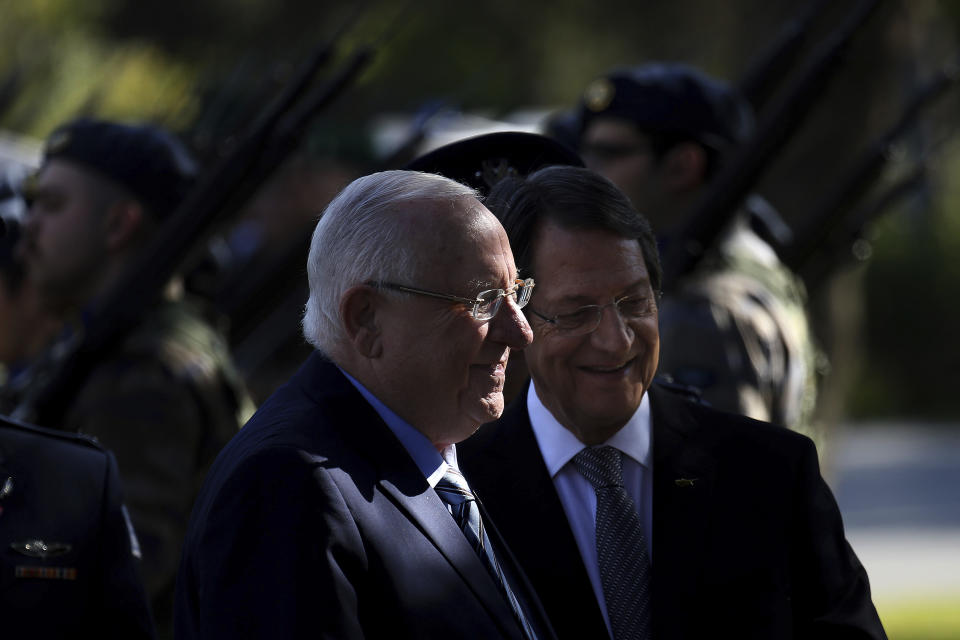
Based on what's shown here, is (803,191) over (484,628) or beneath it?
over

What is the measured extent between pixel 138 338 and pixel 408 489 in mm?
2296

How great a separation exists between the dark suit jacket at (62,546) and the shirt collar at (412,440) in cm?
74

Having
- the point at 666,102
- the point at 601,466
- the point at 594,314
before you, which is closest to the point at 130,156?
the point at 666,102

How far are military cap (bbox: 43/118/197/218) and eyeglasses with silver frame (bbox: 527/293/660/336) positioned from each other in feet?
7.14

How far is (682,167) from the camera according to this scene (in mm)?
4723

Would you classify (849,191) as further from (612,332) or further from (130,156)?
(612,332)

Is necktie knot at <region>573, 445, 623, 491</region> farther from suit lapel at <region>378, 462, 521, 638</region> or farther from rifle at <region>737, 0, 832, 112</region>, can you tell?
rifle at <region>737, 0, 832, 112</region>

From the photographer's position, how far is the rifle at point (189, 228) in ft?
14.3

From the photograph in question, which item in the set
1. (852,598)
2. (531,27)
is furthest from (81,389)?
(531,27)

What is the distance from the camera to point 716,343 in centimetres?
419

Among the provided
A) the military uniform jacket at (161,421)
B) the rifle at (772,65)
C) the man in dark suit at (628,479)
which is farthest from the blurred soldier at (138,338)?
the rifle at (772,65)

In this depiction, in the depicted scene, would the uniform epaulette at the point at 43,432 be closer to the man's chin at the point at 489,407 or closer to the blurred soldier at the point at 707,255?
the man's chin at the point at 489,407

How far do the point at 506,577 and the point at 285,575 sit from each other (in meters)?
0.51

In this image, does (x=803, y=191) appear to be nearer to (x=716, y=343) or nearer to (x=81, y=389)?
(x=716, y=343)
